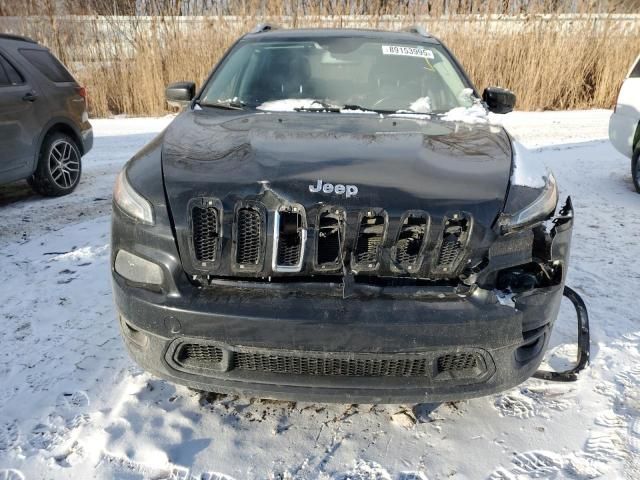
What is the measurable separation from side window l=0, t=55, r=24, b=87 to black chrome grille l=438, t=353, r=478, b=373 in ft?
16.8

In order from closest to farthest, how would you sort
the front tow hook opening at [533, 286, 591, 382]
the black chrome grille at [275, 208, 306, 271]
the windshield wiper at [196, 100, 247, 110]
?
1. the black chrome grille at [275, 208, 306, 271]
2. the front tow hook opening at [533, 286, 591, 382]
3. the windshield wiper at [196, 100, 247, 110]

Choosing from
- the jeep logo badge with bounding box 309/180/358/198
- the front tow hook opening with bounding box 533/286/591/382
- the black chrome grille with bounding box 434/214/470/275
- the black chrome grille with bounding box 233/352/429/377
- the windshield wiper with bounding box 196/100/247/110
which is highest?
the windshield wiper with bounding box 196/100/247/110

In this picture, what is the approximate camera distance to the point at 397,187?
2.05 meters

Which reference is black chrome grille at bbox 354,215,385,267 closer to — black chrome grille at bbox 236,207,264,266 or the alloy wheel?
black chrome grille at bbox 236,207,264,266

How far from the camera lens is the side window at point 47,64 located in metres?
5.54

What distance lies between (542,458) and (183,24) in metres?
11.0

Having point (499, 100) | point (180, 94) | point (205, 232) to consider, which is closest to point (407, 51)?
point (499, 100)

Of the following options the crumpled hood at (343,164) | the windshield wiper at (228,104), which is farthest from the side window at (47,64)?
the crumpled hood at (343,164)

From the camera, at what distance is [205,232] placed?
1.96 m

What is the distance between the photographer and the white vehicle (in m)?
5.57

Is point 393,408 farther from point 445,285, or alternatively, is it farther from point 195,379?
point 195,379

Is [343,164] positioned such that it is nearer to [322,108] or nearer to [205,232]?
[205,232]

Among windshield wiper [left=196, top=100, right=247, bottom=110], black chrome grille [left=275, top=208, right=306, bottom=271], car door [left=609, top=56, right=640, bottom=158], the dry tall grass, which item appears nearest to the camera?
black chrome grille [left=275, top=208, right=306, bottom=271]

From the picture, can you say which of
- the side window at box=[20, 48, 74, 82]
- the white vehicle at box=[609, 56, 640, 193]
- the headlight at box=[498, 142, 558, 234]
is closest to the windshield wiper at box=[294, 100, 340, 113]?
the headlight at box=[498, 142, 558, 234]
